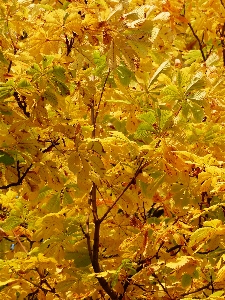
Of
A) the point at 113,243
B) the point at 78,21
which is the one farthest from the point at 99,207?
the point at 78,21

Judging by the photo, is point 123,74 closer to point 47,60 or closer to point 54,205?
point 47,60

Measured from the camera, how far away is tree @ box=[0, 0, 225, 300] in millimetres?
2172

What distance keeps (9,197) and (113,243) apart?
695 millimetres

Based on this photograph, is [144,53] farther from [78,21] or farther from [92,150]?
[92,150]

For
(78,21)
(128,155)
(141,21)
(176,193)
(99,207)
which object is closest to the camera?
(141,21)

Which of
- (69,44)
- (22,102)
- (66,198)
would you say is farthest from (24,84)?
(66,198)

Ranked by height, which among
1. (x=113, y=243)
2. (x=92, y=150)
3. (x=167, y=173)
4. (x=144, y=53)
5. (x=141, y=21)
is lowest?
(x=113, y=243)

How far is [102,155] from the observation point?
226 centimetres

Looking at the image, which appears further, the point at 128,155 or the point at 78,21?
the point at 128,155

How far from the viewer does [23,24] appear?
8.66ft

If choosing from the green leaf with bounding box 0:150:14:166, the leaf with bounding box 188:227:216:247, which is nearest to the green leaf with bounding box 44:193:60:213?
the green leaf with bounding box 0:150:14:166

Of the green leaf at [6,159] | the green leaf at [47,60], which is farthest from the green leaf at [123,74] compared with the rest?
the green leaf at [6,159]

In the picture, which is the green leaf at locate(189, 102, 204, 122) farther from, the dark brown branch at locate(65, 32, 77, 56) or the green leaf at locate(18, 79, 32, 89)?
the green leaf at locate(18, 79, 32, 89)

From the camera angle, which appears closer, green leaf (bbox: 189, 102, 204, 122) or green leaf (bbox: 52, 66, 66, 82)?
green leaf (bbox: 52, 66, 66, 82)
